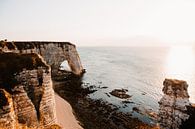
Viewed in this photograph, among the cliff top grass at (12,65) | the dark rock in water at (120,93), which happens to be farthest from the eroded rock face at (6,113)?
the dark rock in water at (120,93)

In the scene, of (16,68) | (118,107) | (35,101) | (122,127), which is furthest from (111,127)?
(16,68)

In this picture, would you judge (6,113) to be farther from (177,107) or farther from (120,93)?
(120,93)

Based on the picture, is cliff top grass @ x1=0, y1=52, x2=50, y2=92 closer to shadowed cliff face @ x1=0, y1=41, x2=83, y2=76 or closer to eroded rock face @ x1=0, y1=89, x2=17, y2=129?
eroded rock face @ x1=0, y1=89, x2=17, y2=129

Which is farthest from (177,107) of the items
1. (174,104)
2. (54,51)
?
(54,51)

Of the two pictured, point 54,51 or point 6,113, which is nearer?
point 6,113

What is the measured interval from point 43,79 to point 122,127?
19.7 metres

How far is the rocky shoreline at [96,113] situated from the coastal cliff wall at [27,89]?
1425 cm

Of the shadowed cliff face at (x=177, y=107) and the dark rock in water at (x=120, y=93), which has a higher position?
the shadowed cliff face at (x=177, y=107)

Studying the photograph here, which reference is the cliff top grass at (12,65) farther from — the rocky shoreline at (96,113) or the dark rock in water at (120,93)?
the dark rock in water at (120,93)

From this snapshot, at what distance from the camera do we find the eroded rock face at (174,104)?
70.8 ft

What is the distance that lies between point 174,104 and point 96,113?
67.5ft

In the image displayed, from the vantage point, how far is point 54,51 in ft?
228

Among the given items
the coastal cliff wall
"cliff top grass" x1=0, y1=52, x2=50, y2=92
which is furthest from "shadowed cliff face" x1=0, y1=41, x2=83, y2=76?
the coastal cliff wall

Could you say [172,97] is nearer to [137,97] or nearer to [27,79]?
[27,79]
